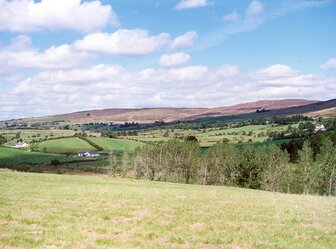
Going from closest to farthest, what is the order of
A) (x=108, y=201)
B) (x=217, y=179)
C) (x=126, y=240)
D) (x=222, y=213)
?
(x=126, y=240) < (x=222, y=213) < (x=108, y=201) < (x=217, y=179)

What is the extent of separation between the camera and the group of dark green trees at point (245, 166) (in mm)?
103250

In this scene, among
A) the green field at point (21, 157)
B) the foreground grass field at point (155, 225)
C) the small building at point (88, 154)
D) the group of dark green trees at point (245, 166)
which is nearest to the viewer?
the foreground grass field at point (155, 225)

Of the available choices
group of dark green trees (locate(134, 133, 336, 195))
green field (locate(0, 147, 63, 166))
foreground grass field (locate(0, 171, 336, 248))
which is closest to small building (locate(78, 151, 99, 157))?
green field (locate(0, 147, 63, 166))

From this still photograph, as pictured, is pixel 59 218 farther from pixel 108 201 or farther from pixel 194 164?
pixel 194 164

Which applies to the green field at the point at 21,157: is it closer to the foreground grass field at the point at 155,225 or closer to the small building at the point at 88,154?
the small building at the point at 88,154

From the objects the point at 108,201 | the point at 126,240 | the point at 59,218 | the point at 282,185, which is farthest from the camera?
the point at 282,185

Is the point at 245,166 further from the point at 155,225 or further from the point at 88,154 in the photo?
the point at 155,225

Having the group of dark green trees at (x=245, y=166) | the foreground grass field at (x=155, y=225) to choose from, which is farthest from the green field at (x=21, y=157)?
the foreground grass field at (x=155, y=225)

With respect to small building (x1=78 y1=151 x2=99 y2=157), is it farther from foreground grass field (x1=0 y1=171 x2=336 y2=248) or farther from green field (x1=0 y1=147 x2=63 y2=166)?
foreground grass field (x1=0 y1=171 x2=336 y2=248)

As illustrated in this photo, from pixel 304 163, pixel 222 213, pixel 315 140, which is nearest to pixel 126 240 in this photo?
pixel 222 213

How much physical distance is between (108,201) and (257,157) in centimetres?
8736

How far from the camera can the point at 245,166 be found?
→ 113688 mm

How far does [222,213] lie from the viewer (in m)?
25.9

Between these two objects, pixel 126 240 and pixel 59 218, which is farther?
pixel 59 218
